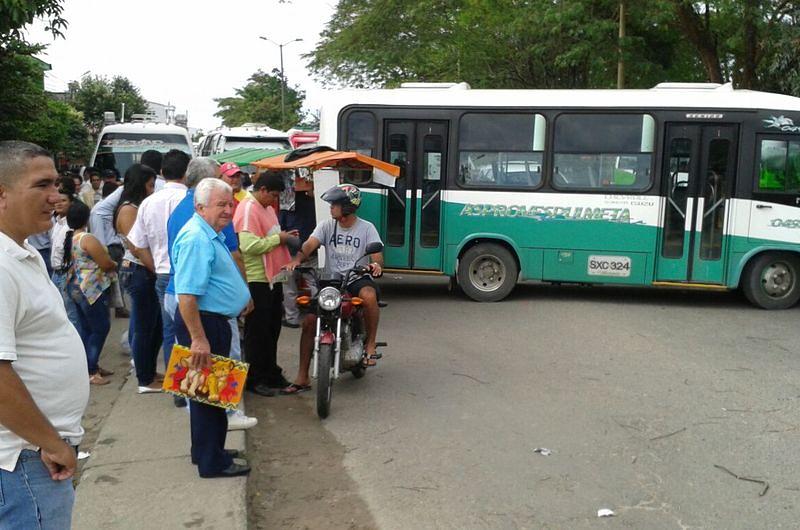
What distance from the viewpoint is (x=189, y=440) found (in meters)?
5.27

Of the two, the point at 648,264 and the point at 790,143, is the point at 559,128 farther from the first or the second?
the point at 790,143

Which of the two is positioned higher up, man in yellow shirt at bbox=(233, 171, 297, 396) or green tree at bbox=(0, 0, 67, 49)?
green tree at bbox=(0, 0, 67, 49)

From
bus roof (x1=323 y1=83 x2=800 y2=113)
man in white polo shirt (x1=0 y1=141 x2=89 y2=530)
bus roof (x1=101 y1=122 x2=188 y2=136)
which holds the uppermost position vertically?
bus roof (x1=323 y1=83 x2=800 y2=113)

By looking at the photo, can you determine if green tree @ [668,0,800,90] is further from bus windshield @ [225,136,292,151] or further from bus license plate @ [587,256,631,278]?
bus windshield @ [225,136,292,151]

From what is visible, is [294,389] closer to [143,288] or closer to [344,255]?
[344,255]

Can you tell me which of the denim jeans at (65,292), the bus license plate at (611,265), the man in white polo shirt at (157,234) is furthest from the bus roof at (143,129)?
the man in white polo shirt at (157,234)

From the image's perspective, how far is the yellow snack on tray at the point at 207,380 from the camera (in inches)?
169

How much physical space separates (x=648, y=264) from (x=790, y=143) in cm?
242

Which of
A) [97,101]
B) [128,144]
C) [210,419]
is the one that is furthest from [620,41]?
[97,101]

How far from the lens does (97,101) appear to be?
46250 mm

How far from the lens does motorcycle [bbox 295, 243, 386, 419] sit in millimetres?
5984

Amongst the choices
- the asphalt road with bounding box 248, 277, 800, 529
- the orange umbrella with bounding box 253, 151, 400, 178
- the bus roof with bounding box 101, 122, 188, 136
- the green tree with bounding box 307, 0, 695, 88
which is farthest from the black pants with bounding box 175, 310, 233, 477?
the green tree with bounding box 307, 0, 695, 88

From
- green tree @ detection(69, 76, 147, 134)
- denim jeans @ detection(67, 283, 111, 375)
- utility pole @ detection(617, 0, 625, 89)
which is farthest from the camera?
green tree @ detection(69, 76, 147, 134)

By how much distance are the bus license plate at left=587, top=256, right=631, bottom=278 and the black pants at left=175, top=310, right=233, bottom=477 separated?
24.0 ft
